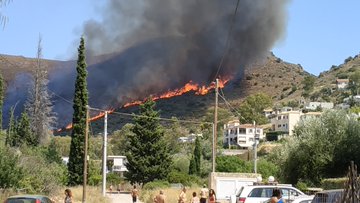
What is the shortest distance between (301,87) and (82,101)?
14076 cm

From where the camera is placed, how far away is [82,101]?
59000 mm

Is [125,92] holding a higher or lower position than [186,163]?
higher

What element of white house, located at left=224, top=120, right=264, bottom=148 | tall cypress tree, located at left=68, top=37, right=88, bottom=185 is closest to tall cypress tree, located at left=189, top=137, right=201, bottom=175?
tall cypress tree, located at left=68, top=37, right=88, bottom=185

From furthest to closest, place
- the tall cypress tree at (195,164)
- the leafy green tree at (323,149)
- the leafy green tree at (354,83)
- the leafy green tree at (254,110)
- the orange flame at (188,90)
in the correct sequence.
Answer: the orange flame at (188,90) → the leafy green tree at (354,83) → the leafy green tree at (254,110) → the tall cypress tree at (195,164) → the leafy green tree at (323,149)

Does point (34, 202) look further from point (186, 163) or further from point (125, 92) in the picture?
point (125, 92)

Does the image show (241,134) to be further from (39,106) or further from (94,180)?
(94,180)

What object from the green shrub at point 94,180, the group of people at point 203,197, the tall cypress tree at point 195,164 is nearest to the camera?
the group of people at point 203,197

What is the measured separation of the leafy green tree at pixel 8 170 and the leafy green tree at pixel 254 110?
128246mm

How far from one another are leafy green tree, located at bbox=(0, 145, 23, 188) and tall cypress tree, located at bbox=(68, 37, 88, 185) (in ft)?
68.3

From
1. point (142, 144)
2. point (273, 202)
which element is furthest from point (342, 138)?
point (142, 144)

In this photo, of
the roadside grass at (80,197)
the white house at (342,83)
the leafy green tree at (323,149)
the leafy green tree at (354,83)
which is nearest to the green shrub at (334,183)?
the leafy green tree at (323,149)

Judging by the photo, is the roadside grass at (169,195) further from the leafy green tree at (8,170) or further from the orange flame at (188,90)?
the orange flame at (188,90)

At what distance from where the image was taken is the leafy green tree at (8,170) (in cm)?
3500

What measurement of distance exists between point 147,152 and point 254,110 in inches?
3670
